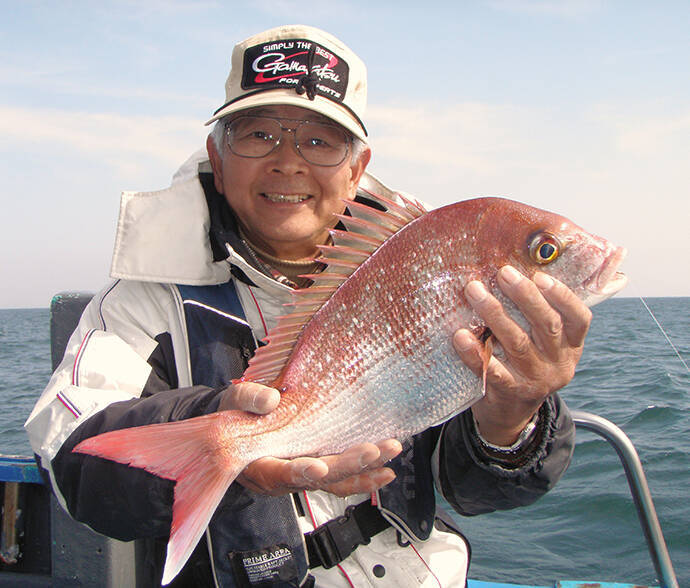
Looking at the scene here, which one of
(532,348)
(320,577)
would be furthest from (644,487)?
(320,577)

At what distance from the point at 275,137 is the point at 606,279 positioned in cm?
162

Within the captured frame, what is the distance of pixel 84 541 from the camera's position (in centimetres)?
283

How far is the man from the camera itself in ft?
6.33

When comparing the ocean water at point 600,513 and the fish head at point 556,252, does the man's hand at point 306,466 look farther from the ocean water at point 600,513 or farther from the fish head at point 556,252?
the ocean water at point 600,513

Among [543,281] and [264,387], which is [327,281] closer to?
[264,387]

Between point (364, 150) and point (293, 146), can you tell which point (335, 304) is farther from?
point (364, 150)

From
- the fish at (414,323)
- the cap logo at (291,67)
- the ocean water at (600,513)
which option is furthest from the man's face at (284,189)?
the ocean water at (600,513)

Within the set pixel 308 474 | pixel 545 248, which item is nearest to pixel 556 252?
pixel 545 248

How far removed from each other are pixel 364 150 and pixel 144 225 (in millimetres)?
1170

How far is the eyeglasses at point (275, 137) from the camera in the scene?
2760 millimetres

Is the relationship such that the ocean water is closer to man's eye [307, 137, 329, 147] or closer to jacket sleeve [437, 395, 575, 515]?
jacket sleeve [437, 395, 575, 515]

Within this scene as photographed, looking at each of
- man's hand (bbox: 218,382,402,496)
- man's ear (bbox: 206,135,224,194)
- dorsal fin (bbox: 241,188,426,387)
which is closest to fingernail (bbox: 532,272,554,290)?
dorsal fin (bbox: 241,188,426,387)

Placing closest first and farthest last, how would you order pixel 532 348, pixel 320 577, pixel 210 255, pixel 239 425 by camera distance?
pixel 239 425 < pixel 532 348 < pixel 320 577 < pixel 210 255

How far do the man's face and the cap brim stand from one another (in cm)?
9
